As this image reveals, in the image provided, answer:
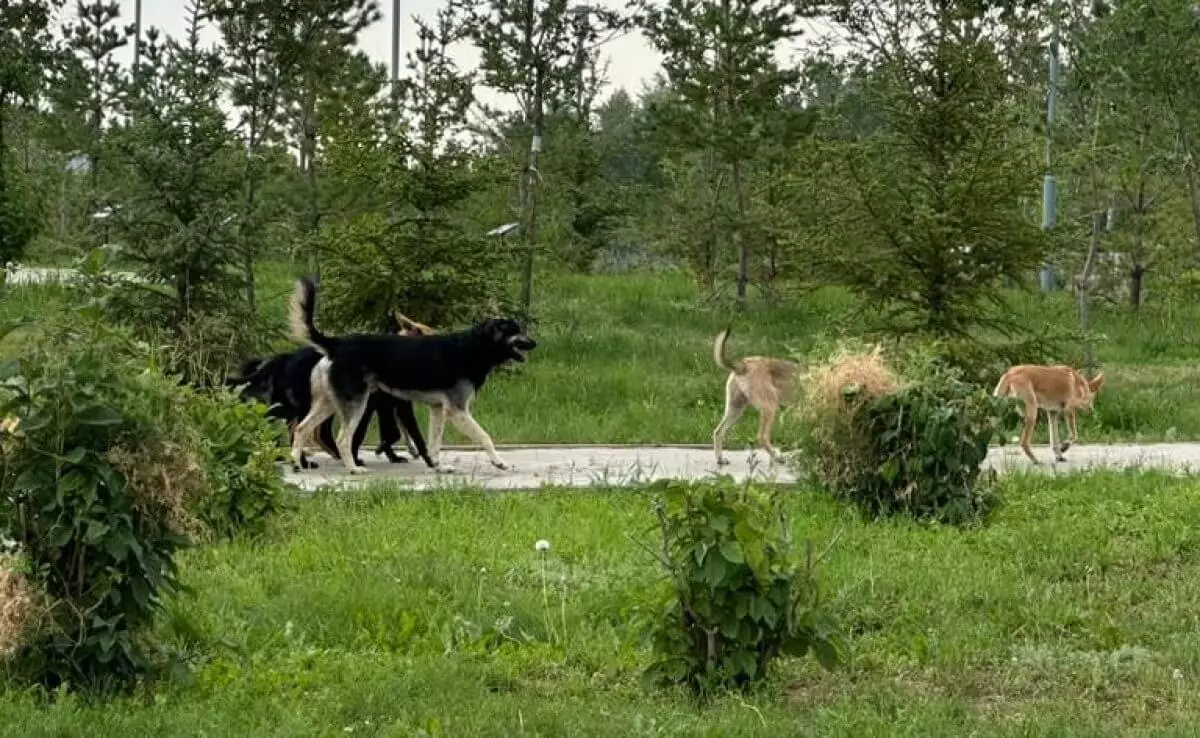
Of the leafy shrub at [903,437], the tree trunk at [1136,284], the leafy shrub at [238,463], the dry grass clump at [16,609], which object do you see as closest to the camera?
the dry grass clump at [16,609]

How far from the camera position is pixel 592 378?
1723 centimetres

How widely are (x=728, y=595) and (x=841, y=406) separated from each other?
4397mm

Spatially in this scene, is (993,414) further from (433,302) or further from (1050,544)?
(433,302)

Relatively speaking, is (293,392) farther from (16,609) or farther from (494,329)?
(16,609)

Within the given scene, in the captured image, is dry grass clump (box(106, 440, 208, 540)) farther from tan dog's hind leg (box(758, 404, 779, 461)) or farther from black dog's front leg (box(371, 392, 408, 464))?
tan dog's hind leg (box(758, 404, 779, 461))

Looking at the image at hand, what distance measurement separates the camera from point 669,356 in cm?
Answer: 1917

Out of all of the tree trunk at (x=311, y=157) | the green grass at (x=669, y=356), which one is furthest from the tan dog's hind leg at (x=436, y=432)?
the tree trunk at (x=311, y=157)

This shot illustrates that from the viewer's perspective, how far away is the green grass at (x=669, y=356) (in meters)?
15.1

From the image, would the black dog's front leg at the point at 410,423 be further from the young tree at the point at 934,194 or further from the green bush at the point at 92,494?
the green bush at the point at 92,494

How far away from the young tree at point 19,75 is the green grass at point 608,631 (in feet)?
48.7

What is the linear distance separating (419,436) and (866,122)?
1232 inches

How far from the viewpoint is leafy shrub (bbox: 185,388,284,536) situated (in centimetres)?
922

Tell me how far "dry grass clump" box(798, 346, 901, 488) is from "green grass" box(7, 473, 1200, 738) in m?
0.40

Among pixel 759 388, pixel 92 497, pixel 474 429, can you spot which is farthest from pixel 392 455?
pixel 92 497
